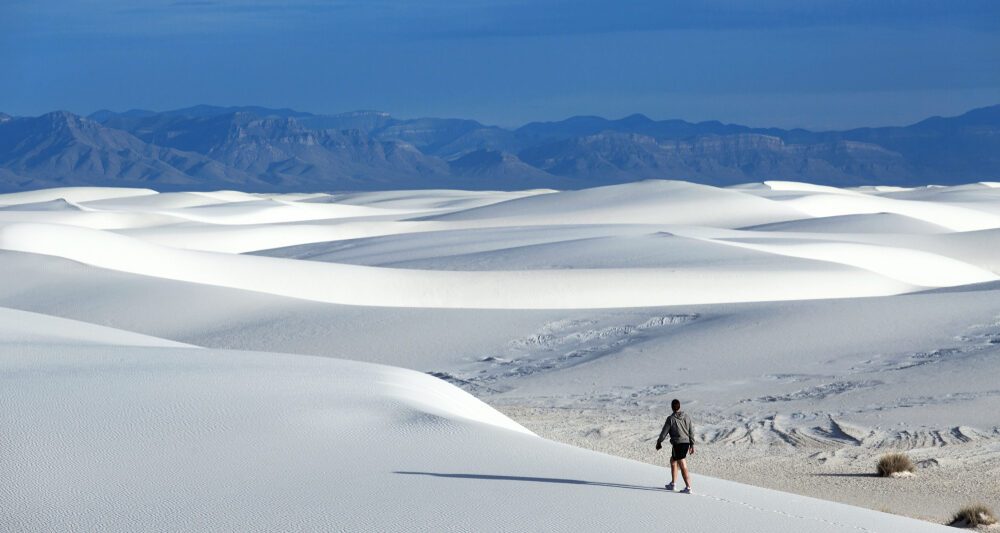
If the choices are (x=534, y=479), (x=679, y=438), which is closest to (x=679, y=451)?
(x=679, y=438)

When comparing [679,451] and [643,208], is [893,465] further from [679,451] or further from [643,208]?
[643,208]

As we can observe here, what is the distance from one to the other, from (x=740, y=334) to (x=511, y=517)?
1412 centimetres

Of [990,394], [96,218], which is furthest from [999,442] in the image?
[96,218]

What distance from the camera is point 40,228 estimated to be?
1478 inches

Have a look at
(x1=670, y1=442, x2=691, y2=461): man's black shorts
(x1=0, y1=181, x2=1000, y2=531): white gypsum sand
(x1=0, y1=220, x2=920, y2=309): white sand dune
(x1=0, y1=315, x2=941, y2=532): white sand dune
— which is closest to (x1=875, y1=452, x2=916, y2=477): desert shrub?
(x1=0, y1=181, x2=1000, y2=531): white gypsum sand

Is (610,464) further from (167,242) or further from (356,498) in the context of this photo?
(167,242)

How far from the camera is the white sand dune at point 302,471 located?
7.64m

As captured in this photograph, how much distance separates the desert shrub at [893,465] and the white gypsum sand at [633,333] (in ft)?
0.70

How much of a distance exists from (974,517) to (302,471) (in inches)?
230

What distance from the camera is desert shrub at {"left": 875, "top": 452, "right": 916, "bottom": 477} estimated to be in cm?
1242

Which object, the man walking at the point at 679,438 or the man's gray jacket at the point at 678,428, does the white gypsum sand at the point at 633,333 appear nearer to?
the man walking at the point at 679,438

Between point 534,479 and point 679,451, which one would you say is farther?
point 534,479

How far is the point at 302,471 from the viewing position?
8.62 meters

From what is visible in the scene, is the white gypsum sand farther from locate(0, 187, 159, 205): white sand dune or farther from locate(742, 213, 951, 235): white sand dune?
locate(0, 187, 159, 205): white sand dune
